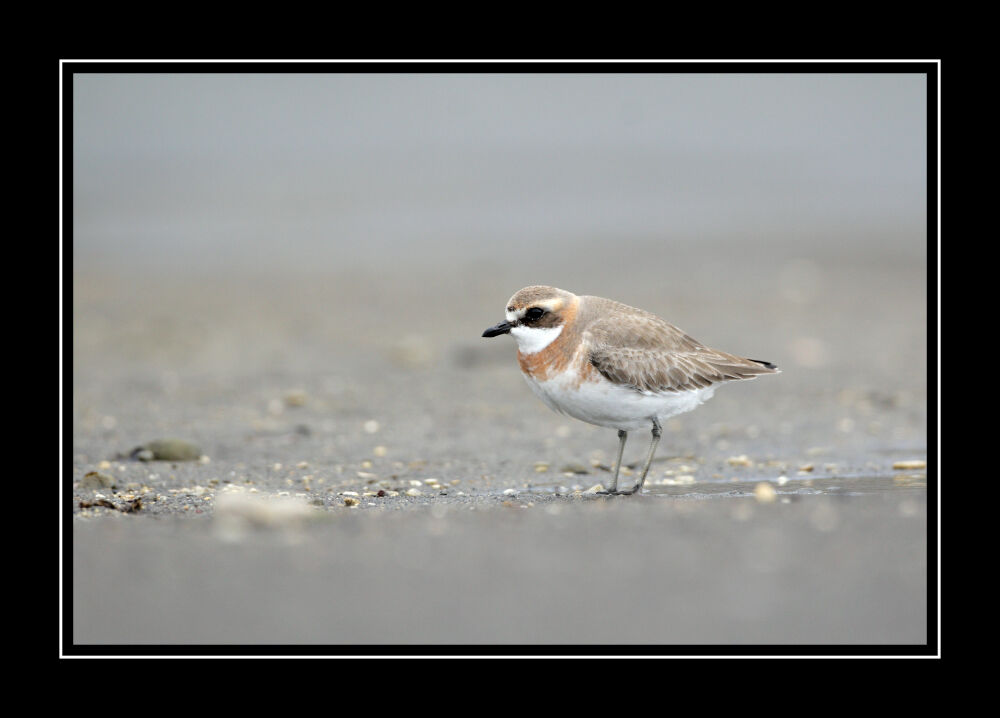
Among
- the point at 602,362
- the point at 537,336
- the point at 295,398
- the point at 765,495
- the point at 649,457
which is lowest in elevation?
the point at 765,495

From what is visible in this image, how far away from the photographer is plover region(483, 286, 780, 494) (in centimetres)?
A: 764

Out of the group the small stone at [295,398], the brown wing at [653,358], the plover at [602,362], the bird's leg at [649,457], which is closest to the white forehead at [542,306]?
the plover at [602,362]

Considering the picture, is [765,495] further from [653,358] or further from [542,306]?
[542,306]

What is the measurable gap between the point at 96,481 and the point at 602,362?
341 cm

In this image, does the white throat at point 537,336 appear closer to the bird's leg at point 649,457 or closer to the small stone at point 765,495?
the bird's leg at point 649,457

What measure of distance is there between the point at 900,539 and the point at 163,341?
9386 mm

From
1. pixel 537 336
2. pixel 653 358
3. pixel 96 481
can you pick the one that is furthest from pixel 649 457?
pixel 96 481

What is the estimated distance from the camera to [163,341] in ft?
44.6

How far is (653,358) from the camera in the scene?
309 inches

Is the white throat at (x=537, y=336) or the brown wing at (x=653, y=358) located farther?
the white throat at (x=537, y=336)

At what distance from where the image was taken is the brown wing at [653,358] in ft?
25.2

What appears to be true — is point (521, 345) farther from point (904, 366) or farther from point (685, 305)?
point (685, 305)

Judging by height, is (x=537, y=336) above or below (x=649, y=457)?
above

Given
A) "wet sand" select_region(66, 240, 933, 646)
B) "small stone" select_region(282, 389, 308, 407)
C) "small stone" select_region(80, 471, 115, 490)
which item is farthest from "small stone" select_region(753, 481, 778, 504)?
"small stone" select_region(282, 389, 308, 407)
